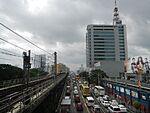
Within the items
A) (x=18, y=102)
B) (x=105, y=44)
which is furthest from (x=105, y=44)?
(x=18, y=102)

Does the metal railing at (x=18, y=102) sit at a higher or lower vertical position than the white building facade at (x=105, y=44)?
lower

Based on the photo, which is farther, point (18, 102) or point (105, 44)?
point (105, 44)

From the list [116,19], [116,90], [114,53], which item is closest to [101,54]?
[114,53]

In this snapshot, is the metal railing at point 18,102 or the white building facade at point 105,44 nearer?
the metal railing at point 18,102

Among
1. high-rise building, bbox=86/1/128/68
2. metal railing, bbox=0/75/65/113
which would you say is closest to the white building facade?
high-rise building, bbox=86/1/128/68

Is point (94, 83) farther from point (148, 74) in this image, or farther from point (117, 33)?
point (117, 33)

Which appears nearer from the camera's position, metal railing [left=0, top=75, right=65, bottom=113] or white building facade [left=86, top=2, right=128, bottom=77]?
metal railing [left=0, top=75, right=65, bottom=113]

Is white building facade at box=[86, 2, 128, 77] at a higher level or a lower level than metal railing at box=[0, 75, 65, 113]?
higher

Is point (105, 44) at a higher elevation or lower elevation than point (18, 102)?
higher

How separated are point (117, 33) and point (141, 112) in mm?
100066

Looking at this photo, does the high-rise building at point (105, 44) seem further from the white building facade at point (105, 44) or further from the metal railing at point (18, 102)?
the metal railing at point (18, 102)

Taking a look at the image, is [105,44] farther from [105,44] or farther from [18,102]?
[18,102]

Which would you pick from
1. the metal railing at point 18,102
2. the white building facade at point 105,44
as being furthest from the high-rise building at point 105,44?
the metal railing at point 18,102

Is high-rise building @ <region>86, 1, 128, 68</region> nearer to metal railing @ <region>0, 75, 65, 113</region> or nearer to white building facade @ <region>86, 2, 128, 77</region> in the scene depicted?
white building facade @ <region>86, 2, 128, 77</region>
